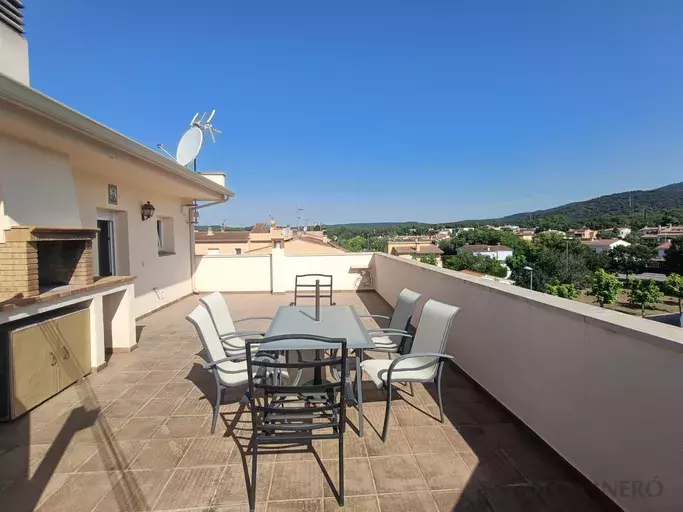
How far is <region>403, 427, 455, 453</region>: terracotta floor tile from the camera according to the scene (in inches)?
94.4

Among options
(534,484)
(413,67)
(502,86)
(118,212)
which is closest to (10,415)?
(534,484)

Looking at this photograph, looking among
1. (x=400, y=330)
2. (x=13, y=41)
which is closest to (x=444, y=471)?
(x=400, y=330)

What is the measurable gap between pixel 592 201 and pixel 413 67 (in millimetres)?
88989

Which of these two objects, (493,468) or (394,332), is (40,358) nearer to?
(394,332)

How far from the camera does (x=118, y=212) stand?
6203mm

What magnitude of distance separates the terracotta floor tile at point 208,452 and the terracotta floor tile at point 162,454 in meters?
0.05

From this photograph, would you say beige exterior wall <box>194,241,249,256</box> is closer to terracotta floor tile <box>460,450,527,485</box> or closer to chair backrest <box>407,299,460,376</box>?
chair backrest <box>407,299,460,376</box>

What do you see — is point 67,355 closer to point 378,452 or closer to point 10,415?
point 10,415

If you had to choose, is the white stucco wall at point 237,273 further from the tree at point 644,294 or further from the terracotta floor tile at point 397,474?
the tree at point 644,294

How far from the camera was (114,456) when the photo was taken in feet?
7.70

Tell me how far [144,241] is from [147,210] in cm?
59

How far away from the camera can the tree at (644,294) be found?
33.3m

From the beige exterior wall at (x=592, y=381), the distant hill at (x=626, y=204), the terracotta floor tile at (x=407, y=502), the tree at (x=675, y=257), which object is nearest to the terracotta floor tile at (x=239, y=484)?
the terracotta floor tile at (x=407, y=502)

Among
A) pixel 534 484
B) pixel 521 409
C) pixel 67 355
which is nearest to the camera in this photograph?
pixel 534 484
